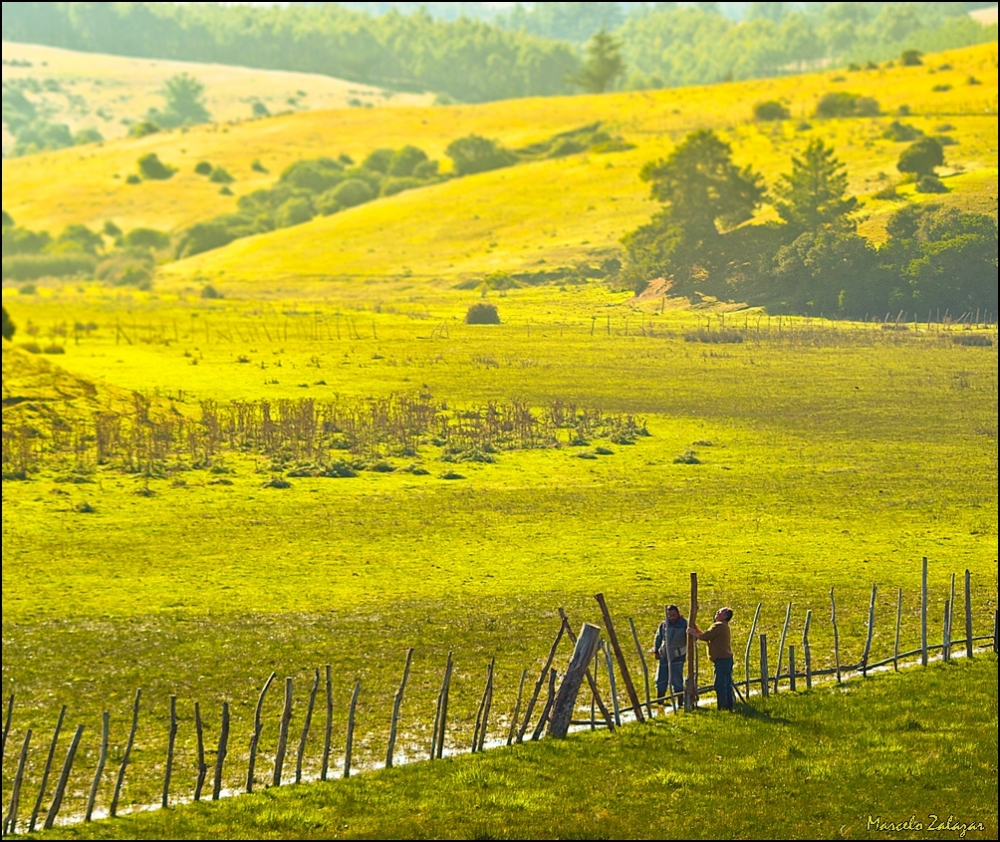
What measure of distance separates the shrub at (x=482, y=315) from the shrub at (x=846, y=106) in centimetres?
2542

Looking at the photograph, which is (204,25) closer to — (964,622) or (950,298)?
(950,298)

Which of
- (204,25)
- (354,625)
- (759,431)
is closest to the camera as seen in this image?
(354,625)

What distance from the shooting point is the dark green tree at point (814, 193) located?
46062 mm

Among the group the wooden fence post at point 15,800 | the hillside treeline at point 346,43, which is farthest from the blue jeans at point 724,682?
the hillside treeline at point 346,43

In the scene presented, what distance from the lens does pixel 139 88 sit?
157 m

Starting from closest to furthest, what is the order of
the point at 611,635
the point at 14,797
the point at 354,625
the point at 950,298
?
the point at 14,797 → the point at 611,635 → the point at 354,625 → the point at 950,298

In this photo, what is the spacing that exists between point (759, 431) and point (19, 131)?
107969mm

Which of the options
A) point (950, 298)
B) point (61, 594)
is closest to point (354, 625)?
point (61, 594)

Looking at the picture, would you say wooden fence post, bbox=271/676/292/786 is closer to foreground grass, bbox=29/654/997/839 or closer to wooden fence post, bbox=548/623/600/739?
foreground grass, bbox=29/654/997/839

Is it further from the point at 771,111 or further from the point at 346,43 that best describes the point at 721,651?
the point at 346,43

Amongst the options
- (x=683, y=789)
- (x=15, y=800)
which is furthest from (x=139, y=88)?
(x=683, y=789)

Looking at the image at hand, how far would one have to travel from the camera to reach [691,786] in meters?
20.7

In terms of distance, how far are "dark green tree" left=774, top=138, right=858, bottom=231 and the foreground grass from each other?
81.0ft

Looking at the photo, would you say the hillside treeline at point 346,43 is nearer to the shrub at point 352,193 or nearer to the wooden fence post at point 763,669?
the shrub at point 352,193
